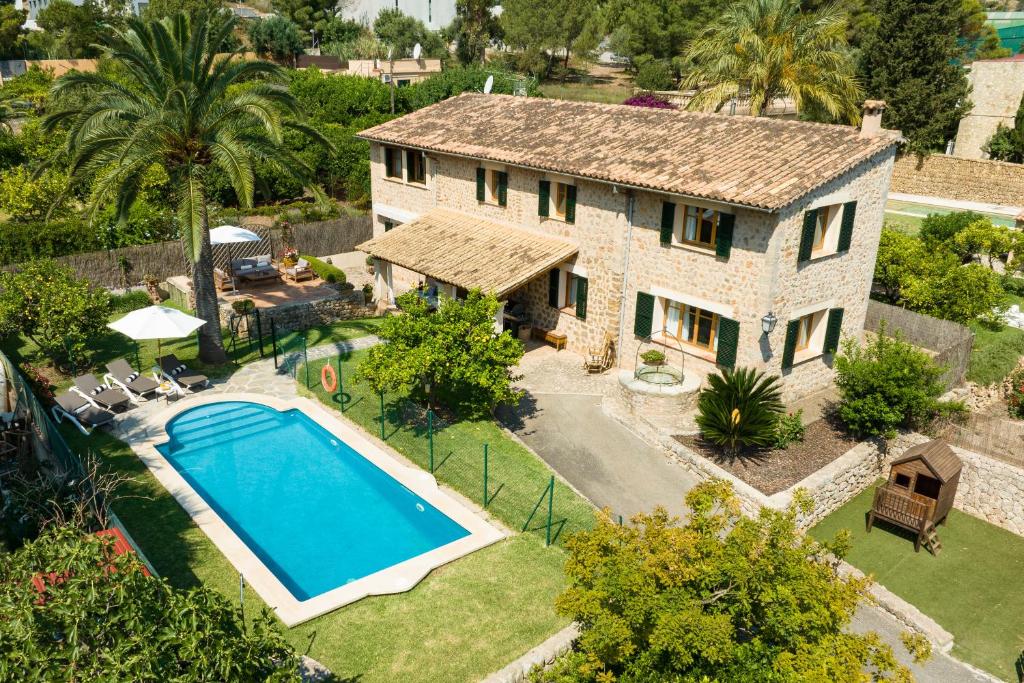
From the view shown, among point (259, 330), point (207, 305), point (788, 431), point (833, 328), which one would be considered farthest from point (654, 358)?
point (207, 305)

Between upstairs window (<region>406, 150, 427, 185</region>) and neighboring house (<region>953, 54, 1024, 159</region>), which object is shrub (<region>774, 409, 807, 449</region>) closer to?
upstairs window (<region>406, 150, 427, 185</region>)

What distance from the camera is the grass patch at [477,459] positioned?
16.9 meters

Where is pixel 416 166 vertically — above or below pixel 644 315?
above

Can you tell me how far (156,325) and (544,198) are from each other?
39.2 feet

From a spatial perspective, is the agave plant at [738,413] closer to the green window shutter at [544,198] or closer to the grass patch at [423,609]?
the grass patch at [423,609]

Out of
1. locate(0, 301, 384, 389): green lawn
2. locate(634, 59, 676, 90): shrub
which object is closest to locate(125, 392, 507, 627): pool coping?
locate(0, 301, 384, 389): green lawn

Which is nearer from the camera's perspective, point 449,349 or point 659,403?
point 449,349

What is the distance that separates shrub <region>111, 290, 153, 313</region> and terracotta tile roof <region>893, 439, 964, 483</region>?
970 inches

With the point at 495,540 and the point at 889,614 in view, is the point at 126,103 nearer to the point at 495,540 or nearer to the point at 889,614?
the point at 495,540

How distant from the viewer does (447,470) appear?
18578mm

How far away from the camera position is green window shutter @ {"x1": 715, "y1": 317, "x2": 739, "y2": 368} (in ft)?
68.8

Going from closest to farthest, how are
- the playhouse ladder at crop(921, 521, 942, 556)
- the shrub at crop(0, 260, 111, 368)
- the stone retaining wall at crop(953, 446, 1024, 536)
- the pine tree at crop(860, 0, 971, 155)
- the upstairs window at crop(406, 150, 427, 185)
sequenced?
the playhouse ladder at crop(921, 521, 942, 556) → the stone retaining wall at crop(953, 446, 1024, 536) → the shrub at crop(0, 260, 111, 368) → the upstairs window at crop(406, 150, 427, 185) → the pine tree at crop(860, 0, 971, 155)

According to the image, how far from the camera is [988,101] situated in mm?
50281

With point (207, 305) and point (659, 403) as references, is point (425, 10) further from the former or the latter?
point (659, 403)
